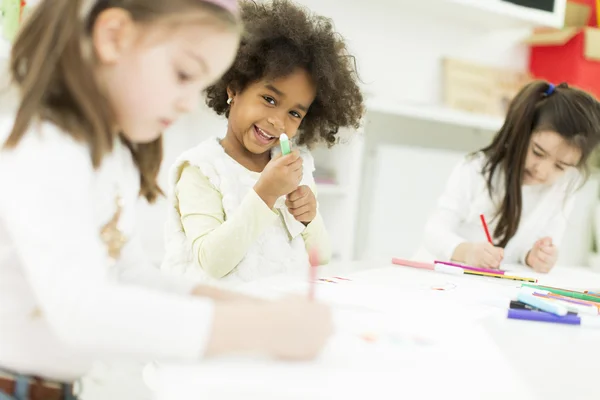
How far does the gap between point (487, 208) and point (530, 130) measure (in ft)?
0.61

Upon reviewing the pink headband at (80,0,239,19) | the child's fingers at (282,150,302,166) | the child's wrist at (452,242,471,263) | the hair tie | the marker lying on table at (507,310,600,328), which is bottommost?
the child's wrist at (452,242,471,263)

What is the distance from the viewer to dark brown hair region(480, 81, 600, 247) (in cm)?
120

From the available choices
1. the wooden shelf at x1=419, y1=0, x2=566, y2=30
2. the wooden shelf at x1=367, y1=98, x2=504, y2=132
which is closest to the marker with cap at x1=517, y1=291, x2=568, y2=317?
the wooden shelf at x1=367, y1=98, x2=504, y2=132

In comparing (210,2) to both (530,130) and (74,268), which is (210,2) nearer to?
(74,268)

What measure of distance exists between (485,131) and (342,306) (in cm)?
177

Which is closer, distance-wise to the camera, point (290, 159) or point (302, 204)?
point (290, 159)

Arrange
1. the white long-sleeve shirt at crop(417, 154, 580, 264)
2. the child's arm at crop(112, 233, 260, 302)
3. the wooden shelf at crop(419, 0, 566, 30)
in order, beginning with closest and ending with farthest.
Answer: the child's arm at crop(112, 233, 260, 302) < the white long-sleeve shirt at crop(417, 154, 580, 264) < the wooden shelf at crop(419, 0, 566, 30)

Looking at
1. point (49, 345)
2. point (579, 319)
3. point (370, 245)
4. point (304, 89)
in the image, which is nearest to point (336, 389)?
→ point (49, 345)

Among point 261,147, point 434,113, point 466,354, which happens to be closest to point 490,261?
point 261,147

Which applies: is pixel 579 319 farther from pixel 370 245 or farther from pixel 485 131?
pixel 485 131

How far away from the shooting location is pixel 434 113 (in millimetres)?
1833

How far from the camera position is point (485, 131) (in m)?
2.20

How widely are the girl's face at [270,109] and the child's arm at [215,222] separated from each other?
0.31ft

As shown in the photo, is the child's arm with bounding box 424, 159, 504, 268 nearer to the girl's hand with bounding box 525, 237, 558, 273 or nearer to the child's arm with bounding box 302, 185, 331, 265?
the girl's hand with bounding box 525, 237, 558, 273
